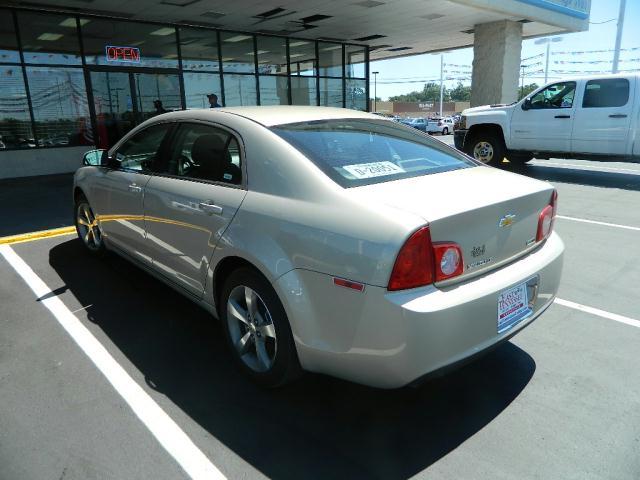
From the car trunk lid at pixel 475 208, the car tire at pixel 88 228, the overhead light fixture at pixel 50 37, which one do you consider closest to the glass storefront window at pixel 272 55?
the overhead light fixture at pixel 50 37

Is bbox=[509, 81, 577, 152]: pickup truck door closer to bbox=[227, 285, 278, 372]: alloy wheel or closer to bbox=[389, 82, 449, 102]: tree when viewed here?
bbox=[227, 285, 278, 372]: alloy wheel

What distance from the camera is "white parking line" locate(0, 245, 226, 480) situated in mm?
2246

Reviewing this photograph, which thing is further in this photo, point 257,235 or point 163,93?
point 163,93

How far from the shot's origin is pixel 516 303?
2512mm

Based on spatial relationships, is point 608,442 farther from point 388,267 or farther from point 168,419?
point 168,419

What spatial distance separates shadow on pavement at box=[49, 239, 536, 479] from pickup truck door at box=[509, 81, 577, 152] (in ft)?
27.5

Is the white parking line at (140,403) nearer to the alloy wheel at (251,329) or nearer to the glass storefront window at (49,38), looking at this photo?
the alloy wheel at (251,329)

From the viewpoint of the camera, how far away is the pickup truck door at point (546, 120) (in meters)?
10.0

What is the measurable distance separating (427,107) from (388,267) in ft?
317

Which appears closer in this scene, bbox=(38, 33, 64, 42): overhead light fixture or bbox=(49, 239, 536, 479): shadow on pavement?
bbox=(49, 239, 536, 479): shadow on pavement

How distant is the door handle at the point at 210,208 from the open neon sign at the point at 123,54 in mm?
12742

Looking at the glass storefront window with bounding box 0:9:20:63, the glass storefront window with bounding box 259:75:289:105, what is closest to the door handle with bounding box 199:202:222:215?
the glass storefront window with bounding box 0:9:20:63

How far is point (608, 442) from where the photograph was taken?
91.6 inches

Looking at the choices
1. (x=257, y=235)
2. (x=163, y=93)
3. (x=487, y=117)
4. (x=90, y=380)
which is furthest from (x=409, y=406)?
(x=163, y=93)
